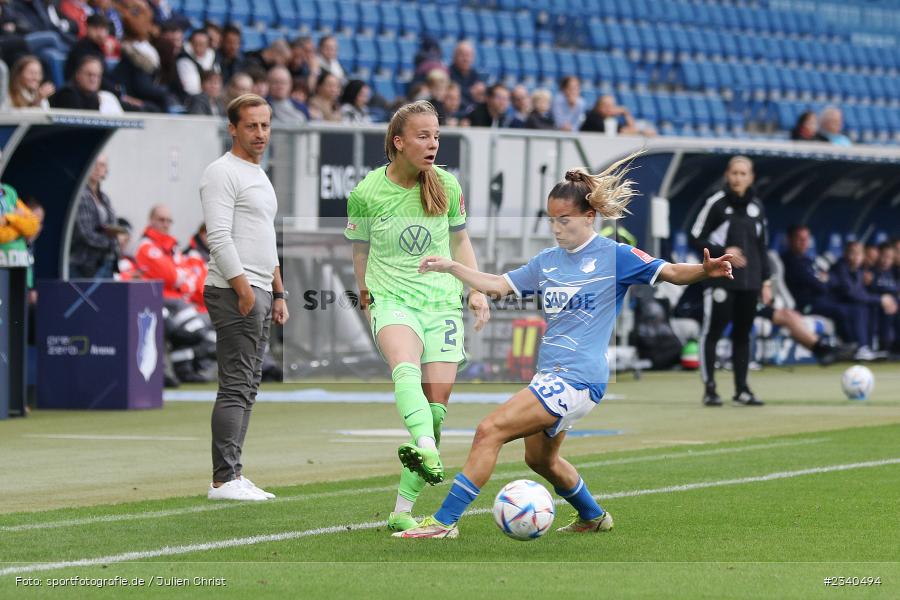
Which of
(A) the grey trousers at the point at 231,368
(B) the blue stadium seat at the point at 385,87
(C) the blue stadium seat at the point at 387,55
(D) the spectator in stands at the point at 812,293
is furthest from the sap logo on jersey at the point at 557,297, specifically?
(C) the blue stadium seat at the point at 387,55

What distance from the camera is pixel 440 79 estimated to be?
2041cm

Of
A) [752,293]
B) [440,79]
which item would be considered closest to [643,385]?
[752,293]

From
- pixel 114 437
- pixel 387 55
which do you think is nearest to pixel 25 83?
pixel 114 437

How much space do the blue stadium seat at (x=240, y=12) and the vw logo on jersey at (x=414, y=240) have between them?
17.6 metres

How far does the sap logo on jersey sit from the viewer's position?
7012mm

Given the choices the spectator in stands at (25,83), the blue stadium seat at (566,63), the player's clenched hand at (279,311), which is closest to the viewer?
the player's clenched hand at (279,311)

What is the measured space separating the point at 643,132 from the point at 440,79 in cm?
377

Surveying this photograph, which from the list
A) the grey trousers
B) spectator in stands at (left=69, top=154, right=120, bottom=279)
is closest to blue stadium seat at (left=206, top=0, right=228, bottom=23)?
spectator in stands at (left=69, top=154, right=120, bottom=279)

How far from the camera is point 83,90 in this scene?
1666 cm

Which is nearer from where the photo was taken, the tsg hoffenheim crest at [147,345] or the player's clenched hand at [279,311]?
the player's clenched hand at [279,311]

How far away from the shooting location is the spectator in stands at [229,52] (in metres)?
20.2

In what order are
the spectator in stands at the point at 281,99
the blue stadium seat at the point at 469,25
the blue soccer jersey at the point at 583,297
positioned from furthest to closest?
the blue stadium seat at the point at 469,25 → the spectator in stands at the point at 281,99 → the blue soccer jersey at the point at 583,297

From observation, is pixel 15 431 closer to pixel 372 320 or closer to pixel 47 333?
pixel 47 333

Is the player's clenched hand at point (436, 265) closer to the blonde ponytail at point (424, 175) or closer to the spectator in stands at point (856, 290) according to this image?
the blonde ponytail at point (424, 175)
